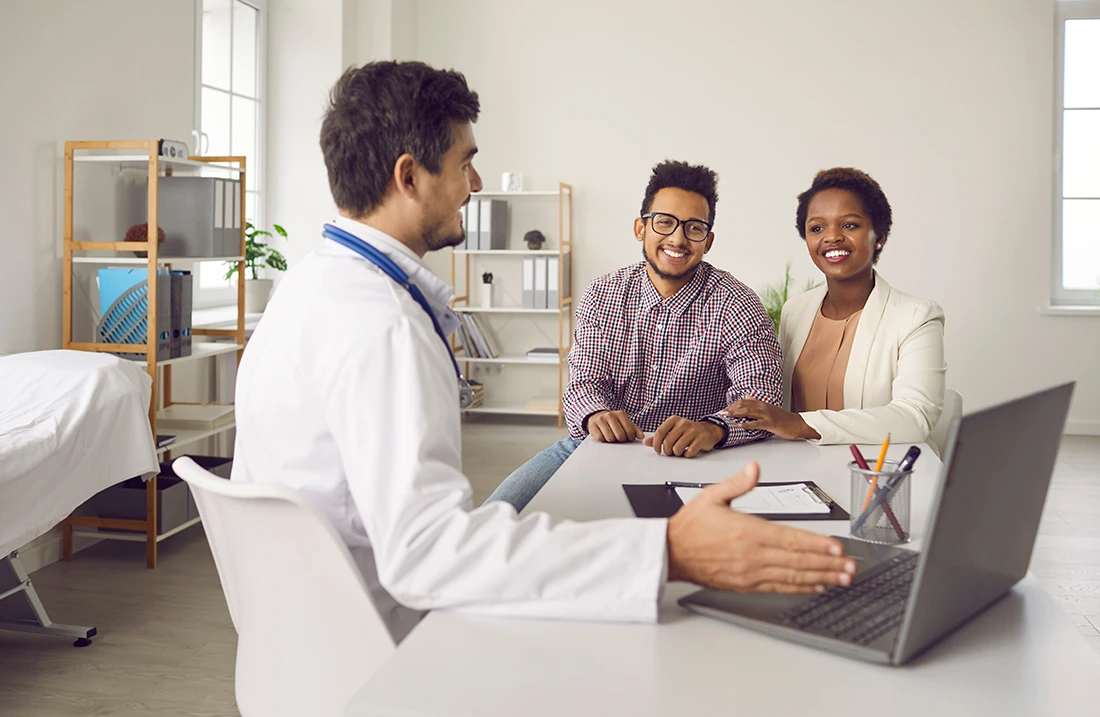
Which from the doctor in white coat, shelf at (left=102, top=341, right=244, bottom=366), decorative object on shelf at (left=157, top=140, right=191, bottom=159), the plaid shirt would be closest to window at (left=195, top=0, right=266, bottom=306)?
shelf at (left=102, top=341, right=244, bottom=366)

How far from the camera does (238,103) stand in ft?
17.1

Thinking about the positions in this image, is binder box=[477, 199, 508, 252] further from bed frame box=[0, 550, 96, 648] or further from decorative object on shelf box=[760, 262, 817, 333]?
bed frame box=[0, 550, 96, 648]

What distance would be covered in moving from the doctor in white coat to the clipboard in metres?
0.41

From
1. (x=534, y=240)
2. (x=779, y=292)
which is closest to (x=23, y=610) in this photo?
(x=534, y=240)

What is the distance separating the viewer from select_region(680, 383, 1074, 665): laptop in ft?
2.74

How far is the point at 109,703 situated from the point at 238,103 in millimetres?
3749

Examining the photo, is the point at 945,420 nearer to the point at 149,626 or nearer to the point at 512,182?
the point at 149,626

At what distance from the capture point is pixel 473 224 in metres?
5.85

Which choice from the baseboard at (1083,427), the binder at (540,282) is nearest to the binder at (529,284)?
the binder at (540,282)

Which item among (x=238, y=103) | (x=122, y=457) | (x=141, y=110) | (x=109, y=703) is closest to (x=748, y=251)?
(x=238, y=103)

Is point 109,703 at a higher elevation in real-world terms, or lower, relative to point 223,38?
lower

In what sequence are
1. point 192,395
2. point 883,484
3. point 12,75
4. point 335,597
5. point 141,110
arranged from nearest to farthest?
1. point 335,597
2. point 883,484
3. point 12,75
4. point 141,110
5. point 192,395

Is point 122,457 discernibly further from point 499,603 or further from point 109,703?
point 499,603

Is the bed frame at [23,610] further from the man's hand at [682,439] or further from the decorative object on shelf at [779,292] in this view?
the decorative object on shelf at [779,292]
